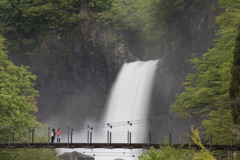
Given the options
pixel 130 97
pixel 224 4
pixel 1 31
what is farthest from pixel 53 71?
pixel 224 4

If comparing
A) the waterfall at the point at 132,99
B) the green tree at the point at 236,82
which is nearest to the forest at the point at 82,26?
the waterfall at the point at 132,99

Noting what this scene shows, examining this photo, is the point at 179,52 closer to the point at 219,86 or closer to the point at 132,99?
the point at 132,99

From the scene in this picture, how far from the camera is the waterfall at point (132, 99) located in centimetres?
4838

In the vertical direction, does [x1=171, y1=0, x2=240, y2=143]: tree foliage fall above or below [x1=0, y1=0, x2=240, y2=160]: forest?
below

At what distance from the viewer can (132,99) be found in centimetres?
4972

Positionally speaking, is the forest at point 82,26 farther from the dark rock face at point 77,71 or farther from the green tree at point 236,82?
the green tree at point 236,82

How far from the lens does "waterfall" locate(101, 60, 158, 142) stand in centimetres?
4838

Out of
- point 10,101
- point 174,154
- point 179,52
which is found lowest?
point 174,154

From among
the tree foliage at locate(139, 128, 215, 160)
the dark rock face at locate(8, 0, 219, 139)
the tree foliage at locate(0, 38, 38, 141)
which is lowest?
the tree foliage at locate(139, 128, 215, 160)

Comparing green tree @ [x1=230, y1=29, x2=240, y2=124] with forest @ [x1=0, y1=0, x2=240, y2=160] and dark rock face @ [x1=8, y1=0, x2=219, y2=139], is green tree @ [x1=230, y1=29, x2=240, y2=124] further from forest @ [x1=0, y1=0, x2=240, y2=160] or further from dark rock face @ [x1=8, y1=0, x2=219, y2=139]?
dark rock face @ [x1=8, y1=0, x2=219, y2=139]

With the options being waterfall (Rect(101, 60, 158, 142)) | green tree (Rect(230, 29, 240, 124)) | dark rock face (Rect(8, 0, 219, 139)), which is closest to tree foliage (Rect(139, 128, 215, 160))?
green tree (Rect(230, 29, 240, 124))

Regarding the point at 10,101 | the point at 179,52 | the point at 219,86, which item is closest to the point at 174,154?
the point at 219,86

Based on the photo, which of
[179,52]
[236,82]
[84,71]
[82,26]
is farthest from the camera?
[84,71]

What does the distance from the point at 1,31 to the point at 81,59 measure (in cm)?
1371
